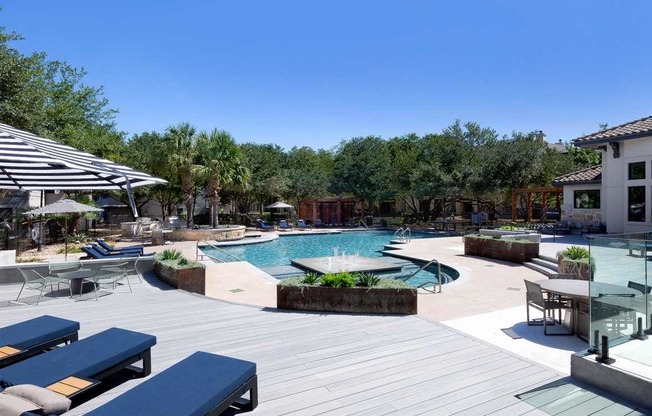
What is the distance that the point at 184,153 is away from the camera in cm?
2528

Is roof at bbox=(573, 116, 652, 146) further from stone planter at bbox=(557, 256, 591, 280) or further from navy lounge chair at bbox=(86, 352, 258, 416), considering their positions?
navy lounge chair at bbox=(86, 352, 258, 416)

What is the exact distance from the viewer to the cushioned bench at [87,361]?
3.31 meters

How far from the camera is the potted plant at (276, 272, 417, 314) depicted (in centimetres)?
676

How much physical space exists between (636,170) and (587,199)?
4.39m

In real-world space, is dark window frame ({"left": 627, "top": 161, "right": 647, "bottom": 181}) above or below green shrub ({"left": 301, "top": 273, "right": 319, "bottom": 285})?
above

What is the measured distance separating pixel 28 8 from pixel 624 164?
29331mm

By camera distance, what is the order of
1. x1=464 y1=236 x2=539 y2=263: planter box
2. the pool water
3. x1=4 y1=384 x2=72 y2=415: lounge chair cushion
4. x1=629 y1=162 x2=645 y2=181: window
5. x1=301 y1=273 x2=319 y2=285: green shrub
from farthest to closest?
x1=629 y1=162 x2=645 y2=181: window → the pool water → x1=464 y1=236 x2=539 y2=263: planter box → x1=301 y1=273 x2=319 y2=285: green shrub → x1=4 y1=384 x2=72 y2=415: lounge chair cushion

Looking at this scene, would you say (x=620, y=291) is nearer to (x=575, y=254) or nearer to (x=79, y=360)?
(x=79, y=360)

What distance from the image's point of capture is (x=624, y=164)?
19812mm

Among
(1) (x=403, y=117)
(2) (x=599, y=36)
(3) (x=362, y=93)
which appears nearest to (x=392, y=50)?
(3) (x=362, y=93)

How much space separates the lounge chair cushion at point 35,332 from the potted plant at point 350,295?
10.8 feet

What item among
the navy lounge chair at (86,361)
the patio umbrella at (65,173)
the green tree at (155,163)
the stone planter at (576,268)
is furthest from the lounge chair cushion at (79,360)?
the green tree at (155,163)

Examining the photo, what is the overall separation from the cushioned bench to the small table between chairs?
5.13 meters

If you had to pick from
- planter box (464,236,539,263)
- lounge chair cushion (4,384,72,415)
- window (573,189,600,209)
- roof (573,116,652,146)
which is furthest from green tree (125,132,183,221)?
window (573,189,600,209)
